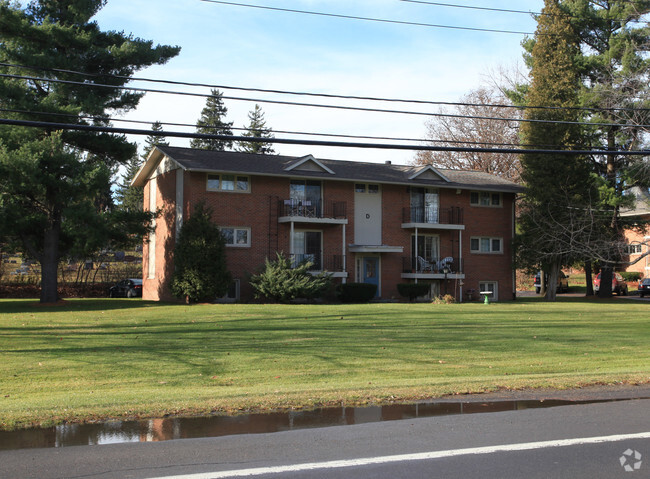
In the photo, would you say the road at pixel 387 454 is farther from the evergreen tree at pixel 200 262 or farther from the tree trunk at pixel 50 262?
the tree trunk at pixel 50 262

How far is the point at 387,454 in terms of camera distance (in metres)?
6.85

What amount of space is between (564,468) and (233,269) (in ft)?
89.8

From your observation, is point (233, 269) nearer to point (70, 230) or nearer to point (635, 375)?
point (70, 230)

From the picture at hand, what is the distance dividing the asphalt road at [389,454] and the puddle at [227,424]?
442mm

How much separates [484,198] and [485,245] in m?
2.89

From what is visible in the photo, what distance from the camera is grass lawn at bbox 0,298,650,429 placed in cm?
1055

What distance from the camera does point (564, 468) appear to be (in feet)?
20.7

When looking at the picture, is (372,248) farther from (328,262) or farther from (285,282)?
(285,282)

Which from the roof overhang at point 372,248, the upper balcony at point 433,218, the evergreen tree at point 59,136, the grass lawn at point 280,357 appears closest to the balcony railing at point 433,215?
the upper balcony at point 433,218

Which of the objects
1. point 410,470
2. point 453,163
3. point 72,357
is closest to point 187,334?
point 72,357

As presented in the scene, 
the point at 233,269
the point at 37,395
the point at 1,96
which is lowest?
the point at 37,395

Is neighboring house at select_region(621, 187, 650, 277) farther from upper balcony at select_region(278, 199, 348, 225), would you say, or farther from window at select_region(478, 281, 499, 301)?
upper balcony at select_region(278, 199, 348, 225)

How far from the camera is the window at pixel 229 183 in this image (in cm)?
3278

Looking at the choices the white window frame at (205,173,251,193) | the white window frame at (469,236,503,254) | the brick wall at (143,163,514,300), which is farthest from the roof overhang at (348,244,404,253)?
the white window frame at (205,173,251,193)
